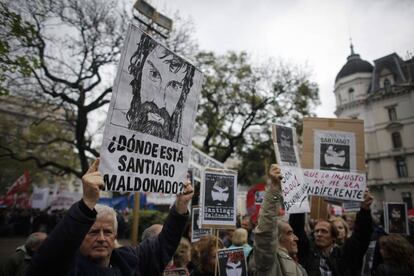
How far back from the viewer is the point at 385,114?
127 feet

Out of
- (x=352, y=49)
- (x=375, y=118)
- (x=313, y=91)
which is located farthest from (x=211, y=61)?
(x=352, y=49)

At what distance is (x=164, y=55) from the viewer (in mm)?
2773

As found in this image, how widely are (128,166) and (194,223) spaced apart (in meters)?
3.10

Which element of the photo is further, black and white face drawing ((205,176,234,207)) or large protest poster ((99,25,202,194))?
black and white face drawing ((205,176,234,207))

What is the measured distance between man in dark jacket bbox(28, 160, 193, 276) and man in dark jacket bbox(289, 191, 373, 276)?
1.83 meters

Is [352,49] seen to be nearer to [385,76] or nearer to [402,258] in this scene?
[385,76]

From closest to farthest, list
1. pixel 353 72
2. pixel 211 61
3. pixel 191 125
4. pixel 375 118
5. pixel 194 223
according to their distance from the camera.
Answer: pixel 191 125
pixel 194 223
pixel 211 61
pixel 375 118
pixel 353 72

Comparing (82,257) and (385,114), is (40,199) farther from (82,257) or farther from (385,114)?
(385,114)

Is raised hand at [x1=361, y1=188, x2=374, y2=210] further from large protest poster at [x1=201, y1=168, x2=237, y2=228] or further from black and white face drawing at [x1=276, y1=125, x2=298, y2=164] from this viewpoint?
large protest poster at [x1=201, y1=168, x2=237, y2=228]

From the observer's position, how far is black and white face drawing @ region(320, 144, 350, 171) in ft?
13.6

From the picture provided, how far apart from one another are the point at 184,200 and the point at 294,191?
65.0 inches

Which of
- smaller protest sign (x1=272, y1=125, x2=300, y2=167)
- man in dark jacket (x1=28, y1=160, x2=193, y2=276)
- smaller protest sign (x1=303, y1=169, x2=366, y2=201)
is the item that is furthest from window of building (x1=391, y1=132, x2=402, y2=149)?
man in dark jacket (x1=28, y1=160, x2=193, y2=276)

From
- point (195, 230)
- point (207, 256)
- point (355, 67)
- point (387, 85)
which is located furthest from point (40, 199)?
→ point (355, 67)

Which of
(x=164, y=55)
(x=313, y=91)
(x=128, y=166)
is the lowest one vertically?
(x=128, y=166)
